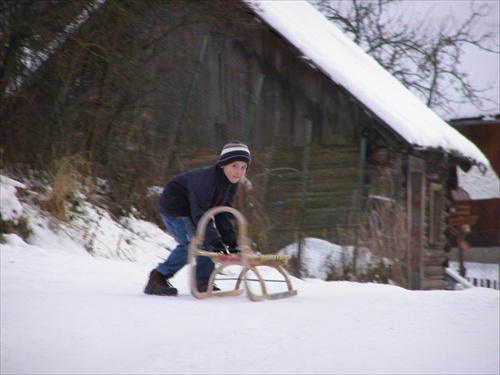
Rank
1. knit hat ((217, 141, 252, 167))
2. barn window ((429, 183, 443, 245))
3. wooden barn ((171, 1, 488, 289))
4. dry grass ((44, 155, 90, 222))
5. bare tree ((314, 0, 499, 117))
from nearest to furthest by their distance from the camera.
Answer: knit hat ((217, 141, 252, 167)), dry grass ((44, 155, 90, 222)), wooden barn ((171, 1, 488, 289)), barn window ((429, 183, 443, 245)), bare tree ((314, 0, 499, 117))

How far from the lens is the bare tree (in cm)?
2611

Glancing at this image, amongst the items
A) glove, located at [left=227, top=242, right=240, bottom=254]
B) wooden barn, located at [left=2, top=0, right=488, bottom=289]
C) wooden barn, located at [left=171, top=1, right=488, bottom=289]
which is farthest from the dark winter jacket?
wooden barn, located at [left=171, top=1, right=488, bottom=289]

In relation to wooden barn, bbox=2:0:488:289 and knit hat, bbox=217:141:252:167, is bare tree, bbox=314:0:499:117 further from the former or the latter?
knit hat, bbox=217:141:252:167

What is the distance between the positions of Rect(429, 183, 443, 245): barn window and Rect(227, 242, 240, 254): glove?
32.8 ft

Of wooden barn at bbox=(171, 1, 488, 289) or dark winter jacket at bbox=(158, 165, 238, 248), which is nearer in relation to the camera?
dark winter jacket at bbox=(158, 165, 238, 248)

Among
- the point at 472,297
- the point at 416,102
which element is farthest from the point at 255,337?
the point at 416,102

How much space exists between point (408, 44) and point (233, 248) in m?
21.7

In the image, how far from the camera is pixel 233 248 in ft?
19.4

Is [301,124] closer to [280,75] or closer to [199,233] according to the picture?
[280,75]

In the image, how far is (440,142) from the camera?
1355cm

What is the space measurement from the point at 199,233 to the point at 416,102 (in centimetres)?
1326

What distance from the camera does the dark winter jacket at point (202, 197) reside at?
5621 mm

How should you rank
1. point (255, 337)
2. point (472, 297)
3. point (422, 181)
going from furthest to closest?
point (422, 181) < point (472, 297) < point (255, 337)

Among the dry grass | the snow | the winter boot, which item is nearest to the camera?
the snow
